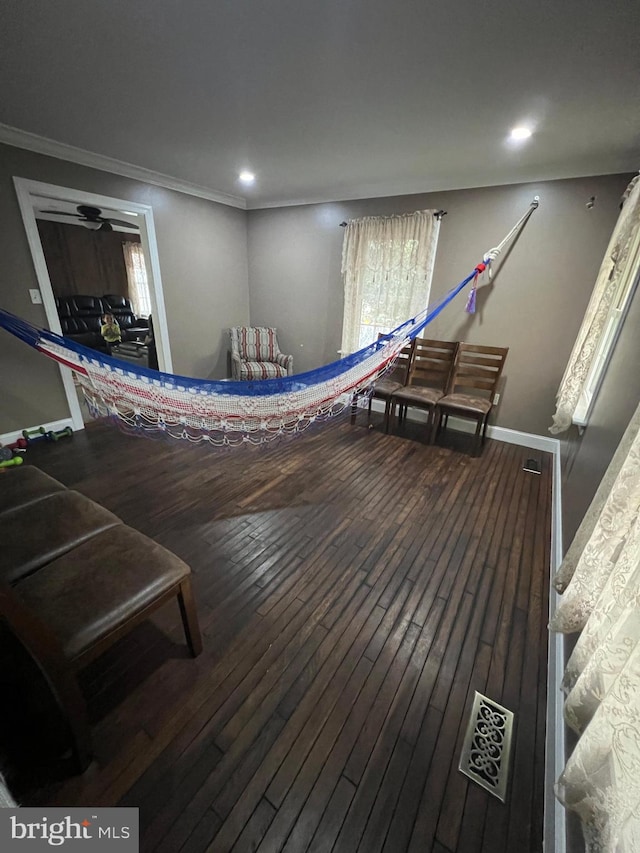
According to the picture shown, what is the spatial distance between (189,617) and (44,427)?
Result: 2543 mm

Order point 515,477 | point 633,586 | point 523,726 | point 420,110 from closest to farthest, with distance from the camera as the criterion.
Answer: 1. point 633,586
2. point 523,726
3. point 420,110
4. point 515,477

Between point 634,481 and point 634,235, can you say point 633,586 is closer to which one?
point 634,481

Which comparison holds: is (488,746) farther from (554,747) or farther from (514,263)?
(514,263)

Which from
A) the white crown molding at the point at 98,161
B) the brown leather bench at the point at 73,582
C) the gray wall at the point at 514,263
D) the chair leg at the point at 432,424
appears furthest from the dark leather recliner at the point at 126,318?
the brown leather bench at the point at 73,582

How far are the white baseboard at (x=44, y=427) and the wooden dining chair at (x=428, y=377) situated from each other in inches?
→ 116

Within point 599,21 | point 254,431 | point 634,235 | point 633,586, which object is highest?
point 599,21

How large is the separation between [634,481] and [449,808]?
3.24 ft

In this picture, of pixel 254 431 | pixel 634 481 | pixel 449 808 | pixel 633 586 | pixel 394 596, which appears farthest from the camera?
pixel 254 431

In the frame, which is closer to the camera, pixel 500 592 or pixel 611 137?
pixel 500 592

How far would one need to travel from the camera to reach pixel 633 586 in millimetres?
554

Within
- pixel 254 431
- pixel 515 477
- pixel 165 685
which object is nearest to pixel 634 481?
pixel 165 685

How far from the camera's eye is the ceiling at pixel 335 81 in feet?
3.71

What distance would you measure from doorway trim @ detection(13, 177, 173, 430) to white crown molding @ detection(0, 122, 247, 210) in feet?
0.65

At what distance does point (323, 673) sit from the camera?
1.18 metres
